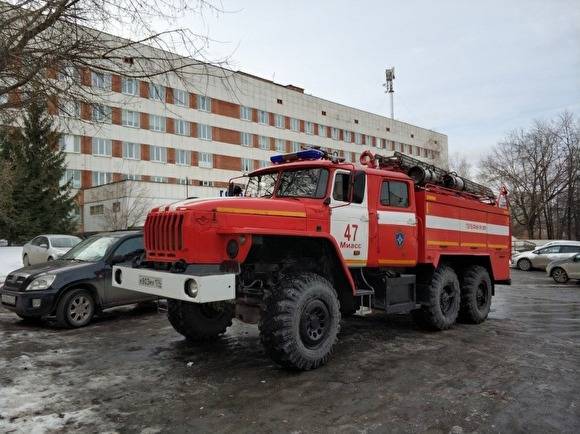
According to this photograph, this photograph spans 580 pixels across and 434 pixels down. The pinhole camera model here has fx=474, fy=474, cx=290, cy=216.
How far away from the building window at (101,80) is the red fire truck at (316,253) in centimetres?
253

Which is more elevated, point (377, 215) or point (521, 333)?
point (377, 215)

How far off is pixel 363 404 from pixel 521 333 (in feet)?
15.0

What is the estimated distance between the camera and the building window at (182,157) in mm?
42125

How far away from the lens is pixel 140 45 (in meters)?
6.84

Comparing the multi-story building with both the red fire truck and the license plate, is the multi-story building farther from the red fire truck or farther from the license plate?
the license plate

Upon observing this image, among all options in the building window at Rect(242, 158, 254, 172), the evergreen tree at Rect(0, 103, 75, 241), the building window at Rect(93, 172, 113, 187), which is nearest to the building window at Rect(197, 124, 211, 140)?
the building window at Rect(242, 158, 254, 172)

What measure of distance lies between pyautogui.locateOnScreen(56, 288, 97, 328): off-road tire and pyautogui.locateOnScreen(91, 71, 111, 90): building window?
344 cm

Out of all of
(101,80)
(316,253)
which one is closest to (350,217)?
(316,253)

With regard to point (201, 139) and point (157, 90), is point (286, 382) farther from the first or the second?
point (201, 139)

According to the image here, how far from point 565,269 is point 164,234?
1637cm

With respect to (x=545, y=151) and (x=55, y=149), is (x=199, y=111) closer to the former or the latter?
(x=55, y=149)

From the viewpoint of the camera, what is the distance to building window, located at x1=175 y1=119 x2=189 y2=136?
4216 cm

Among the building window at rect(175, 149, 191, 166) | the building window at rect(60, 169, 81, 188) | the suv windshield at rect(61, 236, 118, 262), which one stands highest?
the building window at rect(175, 149, 191, 166)

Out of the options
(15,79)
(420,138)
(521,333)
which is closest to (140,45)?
(15,79)
